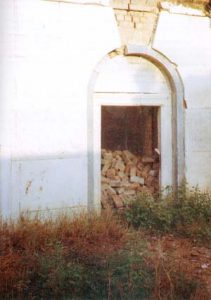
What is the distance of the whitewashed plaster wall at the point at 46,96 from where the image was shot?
680 cm

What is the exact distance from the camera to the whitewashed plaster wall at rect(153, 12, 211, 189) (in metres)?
8.11

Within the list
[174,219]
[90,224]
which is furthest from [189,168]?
[90,224]

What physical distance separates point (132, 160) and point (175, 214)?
1.67 m

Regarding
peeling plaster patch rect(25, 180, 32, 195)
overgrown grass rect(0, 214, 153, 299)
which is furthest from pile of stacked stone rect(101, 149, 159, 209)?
peeling plaster patch rect(25, 180, 32, 195)

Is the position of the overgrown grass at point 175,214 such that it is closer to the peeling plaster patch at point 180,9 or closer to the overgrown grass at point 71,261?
the overgrown grass at point 71,261

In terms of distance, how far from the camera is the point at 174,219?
7.65m

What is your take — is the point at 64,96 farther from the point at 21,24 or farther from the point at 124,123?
the point at 124,123

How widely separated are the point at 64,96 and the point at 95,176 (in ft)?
4.74

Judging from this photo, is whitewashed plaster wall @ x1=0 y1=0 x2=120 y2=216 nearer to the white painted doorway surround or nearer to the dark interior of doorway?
the white painted doorway surround

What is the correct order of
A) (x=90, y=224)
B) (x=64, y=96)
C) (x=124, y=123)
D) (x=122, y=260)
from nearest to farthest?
(x=122, y=260) < (x=90, y=224) < (x=64, y=96) < (x=124, y=123)

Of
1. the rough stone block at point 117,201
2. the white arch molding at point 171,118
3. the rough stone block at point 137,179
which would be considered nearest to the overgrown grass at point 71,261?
the white arch molding at point 171,118

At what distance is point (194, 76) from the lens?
829 centimetres

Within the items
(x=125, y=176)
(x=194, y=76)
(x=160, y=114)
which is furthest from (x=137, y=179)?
(x=194, y=76)

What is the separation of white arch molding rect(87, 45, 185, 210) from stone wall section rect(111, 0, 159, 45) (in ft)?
0.54
